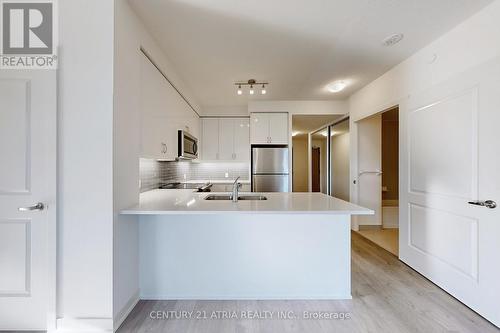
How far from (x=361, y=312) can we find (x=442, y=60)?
2.41m

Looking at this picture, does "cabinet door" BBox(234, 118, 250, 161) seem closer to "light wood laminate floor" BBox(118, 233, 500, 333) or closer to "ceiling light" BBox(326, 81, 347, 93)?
"ceiling light" BBox(326, 81, 347, 93)

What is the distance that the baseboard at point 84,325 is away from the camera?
65.6 inches

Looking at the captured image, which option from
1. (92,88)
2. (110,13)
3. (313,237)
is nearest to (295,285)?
(313,237)

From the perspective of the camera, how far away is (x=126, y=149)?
1862 mm

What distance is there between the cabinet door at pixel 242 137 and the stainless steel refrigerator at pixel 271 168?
0.29 metres

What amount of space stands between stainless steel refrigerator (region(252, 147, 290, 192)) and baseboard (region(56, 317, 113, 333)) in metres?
3.31

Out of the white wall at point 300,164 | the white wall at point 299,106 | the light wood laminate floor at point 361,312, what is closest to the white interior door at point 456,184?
the light wood laminate floor at point 361,312

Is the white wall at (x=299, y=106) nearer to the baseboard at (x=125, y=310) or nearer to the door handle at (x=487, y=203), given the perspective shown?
the door handle at (x=487, y=203)

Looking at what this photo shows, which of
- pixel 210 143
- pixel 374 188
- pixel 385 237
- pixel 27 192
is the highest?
pixel 210 143

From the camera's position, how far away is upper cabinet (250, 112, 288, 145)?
4637mm

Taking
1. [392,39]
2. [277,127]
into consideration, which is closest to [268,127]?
[277,127]

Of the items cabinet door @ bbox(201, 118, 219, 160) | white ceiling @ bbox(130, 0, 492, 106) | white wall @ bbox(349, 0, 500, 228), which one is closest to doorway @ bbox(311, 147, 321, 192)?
cabinet door @ bbox(201, 118, 219, 160)

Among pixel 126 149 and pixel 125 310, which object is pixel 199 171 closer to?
pixel 126 149

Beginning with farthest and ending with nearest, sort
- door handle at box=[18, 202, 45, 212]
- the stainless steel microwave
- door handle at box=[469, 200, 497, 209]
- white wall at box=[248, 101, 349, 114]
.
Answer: white wall at box=[248, 101, 349, 114], the stainless steel microwave, door handle at box=[469, 200, 497, 209], door handle at box=[18, 202, 45, 212]
